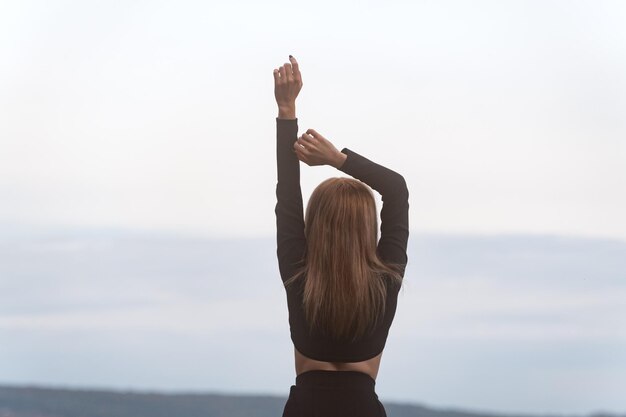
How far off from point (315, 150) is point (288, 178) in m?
0.08

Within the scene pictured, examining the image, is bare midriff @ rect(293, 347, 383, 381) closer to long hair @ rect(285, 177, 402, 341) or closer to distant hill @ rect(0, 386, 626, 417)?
long hair @ rect(285, 177, 402, 341)

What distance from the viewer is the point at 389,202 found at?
1918mm

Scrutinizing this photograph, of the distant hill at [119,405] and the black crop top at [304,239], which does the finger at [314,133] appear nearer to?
the black crop top at [304,239]

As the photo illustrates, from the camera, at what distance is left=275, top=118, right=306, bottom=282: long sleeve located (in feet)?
6.05

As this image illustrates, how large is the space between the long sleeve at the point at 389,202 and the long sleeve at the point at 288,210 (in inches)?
4.4

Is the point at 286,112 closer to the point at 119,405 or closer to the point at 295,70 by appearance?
the point at 295,70

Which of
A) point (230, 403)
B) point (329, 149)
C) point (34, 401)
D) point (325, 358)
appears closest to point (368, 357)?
point (325, 358)

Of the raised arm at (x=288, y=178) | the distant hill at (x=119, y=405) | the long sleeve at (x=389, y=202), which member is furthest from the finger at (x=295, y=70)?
the distant hill at (x=119, y=405)

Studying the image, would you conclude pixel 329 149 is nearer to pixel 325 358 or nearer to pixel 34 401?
pixel 325 358

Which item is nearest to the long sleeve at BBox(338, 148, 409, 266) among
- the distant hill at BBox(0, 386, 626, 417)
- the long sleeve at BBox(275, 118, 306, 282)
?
the long sleeve at BBox(275, 118, 306, 282)

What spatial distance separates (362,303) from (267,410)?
3924 millimetres

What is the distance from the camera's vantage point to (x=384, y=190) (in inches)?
75.5

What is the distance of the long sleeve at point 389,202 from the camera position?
74.4 inches

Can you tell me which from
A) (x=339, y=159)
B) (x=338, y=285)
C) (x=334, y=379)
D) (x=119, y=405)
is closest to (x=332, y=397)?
(x=334, y=379)
